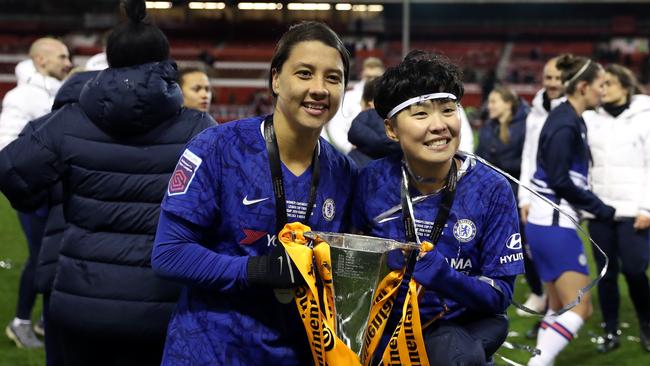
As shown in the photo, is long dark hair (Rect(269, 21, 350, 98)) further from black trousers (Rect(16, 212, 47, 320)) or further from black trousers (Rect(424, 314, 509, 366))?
black trousers (Rect(16, 212, 47, 320))

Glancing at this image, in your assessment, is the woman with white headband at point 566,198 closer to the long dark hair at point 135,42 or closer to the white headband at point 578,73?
the white headband at point 578,73

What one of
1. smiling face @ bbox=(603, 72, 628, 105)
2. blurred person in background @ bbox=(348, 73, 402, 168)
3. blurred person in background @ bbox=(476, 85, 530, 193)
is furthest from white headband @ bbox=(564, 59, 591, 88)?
blurred person in background @ bbox=(476, 85, 530, 193)

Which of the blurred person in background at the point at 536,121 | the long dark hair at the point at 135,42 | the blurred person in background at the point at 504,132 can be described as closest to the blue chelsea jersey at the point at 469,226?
the long dark hair at the point at 135,42

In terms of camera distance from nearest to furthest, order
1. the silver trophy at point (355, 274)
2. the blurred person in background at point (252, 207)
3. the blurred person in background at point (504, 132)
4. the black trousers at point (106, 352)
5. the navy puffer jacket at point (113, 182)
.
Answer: the silver trophy at point (355, 274)
the blurred person in background at point (252, 207)
the navy puffer jacket at point (113, 182)
the black trousers at point (106, 352)
the blurred person in background at point (504, 132)

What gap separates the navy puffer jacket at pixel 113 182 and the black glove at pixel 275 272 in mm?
883

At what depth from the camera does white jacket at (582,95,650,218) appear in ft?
19.1

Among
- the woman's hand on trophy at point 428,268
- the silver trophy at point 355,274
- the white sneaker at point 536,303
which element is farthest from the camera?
the white sneaker at point 536,303

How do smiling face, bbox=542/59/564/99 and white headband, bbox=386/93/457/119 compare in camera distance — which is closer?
white headband, bbox=386/93/457/119

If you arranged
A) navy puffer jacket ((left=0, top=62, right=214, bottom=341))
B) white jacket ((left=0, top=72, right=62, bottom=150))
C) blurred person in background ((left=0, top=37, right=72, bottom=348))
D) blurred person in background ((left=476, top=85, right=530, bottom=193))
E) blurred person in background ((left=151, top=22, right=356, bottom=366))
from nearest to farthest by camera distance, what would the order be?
blurred person in background ((left=151, top=22, right=356, bottom=366)) < navy puffer jacket ((left=0, top=62, right=214, bottom=341)) < blurred person in background ((left=0, top=37, right=72, bottom=348)) < white jacket ((left=0, top=72, right=62, bottom=150)) < blurred person in background ((left=476, top=85, right=530, bottom=193))

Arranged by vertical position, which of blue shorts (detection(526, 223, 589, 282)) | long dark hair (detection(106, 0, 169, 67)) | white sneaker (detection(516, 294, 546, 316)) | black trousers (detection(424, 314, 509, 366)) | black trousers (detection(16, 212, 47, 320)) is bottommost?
white sneaker (detection(516, 294, 546, 316))

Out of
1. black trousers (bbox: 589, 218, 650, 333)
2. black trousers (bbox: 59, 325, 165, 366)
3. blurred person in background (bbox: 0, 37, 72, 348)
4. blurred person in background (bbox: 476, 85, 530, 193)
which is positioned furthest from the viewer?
blurred person in background (bbox: 476, 85, 530, 193)

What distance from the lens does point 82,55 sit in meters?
35.2

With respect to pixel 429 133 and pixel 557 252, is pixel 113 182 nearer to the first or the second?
pixel 429 133

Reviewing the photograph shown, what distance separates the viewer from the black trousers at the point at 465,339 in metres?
2.27
